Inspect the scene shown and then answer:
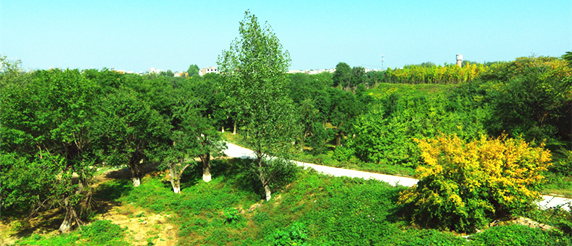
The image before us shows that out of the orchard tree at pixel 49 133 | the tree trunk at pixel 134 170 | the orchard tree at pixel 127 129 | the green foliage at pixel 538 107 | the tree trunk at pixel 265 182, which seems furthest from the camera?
the green foliage at pixel 538 107

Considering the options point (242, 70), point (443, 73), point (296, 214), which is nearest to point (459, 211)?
point (296, 214)

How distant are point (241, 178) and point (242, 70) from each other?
29.6 ft

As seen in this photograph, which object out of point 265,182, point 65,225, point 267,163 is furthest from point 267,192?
point 65,225

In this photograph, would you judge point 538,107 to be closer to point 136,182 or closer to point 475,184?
point 475,184

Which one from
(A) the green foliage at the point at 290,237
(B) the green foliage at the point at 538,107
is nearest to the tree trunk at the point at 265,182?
(A) the green foliage at the point at 290,237

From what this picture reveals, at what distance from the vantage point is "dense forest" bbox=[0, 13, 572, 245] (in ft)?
38.2

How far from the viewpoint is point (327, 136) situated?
138 feet

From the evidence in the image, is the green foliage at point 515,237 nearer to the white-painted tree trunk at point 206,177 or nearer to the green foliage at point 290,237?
the green foliage at point 290,237

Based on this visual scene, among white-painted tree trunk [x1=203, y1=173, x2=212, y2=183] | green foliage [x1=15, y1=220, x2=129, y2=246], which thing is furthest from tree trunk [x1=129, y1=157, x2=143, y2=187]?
green foliage [x1=15, y1=220, x2=129, y2=246]

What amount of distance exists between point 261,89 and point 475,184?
11874 millimetres

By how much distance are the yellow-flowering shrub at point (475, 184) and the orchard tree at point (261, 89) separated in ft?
29.0

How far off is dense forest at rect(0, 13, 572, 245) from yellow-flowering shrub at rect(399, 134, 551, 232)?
5 centimetres

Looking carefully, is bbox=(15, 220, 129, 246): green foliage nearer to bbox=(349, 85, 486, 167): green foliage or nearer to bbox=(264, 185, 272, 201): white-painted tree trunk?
bbox=(264, 185, 272, 201): white-painted tree trunk

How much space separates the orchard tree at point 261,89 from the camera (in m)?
18.3
